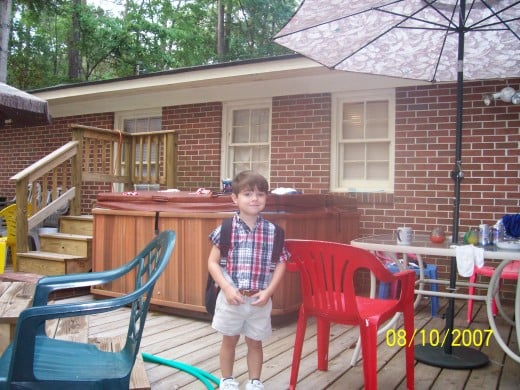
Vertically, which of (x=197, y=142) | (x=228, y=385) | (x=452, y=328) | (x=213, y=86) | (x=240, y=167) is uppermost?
(x=213, y=86)

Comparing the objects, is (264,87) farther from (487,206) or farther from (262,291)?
(262,291)

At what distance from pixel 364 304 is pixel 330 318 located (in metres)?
0.27

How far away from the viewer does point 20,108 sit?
347 centimetres

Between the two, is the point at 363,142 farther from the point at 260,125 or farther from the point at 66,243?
the point at 66,243

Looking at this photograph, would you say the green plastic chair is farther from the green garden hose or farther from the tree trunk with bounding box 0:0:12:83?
the tree trunk with bounding box 0:0:12:83

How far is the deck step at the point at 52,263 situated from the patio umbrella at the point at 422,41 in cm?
337

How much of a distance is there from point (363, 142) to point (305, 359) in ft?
10.6

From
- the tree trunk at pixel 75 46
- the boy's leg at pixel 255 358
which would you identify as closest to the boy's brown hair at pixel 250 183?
the boy's leg at pixel 255 358

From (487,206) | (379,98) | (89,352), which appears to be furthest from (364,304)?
(379,98)

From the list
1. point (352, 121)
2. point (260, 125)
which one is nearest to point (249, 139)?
point (260, 125)

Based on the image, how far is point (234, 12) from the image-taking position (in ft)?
60.6

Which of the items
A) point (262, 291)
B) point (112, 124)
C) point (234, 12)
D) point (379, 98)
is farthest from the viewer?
point (234, 12)

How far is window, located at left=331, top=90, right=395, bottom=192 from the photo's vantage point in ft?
18.8

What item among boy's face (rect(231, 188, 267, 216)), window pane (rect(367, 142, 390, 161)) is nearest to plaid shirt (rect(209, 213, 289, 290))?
boy's face (rect(231, 188, 267, 216))
